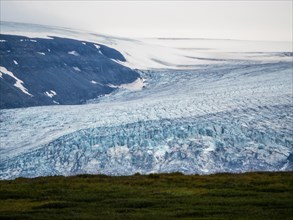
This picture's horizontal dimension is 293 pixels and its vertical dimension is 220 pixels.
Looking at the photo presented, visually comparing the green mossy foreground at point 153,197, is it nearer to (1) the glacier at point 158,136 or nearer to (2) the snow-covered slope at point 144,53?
(1) the glacier at point 158,136

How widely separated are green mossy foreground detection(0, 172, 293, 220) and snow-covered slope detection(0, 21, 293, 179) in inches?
460

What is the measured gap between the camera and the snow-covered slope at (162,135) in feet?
109

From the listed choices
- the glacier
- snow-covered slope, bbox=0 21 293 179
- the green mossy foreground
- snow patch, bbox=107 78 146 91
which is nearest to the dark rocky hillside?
snow patch, bbox=107 78 146 91

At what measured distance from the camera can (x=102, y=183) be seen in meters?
19.5

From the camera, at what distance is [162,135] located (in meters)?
35.6

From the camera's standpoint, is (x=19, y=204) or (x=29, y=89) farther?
(x=29, y=89)

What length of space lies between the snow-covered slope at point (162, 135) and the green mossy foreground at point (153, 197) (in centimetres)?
1168

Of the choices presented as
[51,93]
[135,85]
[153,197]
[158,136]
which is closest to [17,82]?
[51,93]

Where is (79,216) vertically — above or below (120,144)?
above

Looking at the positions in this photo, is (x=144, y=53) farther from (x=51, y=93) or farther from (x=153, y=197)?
(x=153, y=197)

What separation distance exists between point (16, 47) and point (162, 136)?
3412 centimetres

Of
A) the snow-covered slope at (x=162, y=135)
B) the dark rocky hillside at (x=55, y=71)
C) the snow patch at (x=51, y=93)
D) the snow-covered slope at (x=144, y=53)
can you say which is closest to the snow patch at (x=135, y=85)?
the dark rocky hillside at (x=55, y=71)

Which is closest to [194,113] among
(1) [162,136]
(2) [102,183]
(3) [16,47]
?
(1) [162,136]

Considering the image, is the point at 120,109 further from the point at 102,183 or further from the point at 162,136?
the point at 102,183
